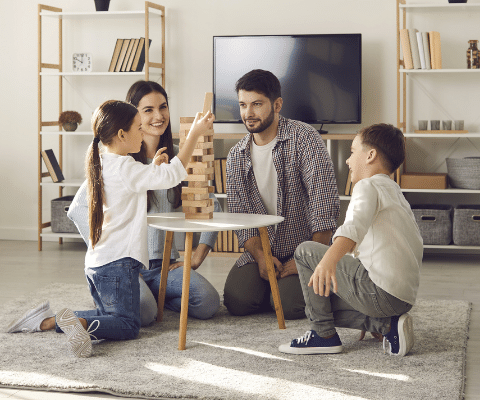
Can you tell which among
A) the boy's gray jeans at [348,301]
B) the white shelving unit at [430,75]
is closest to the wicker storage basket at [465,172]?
the white shelving unit at [430,75]

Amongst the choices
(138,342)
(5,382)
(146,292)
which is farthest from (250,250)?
(5,382)

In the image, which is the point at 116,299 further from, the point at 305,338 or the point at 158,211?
the point at 305,338

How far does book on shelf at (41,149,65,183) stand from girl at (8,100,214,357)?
7.22 feet

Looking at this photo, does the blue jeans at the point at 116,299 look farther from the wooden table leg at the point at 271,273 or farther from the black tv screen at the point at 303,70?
the black tv screen at the point at 303,70

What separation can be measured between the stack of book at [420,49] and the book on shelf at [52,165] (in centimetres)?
231

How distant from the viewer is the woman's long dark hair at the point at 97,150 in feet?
7.44

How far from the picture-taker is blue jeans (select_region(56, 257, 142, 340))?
2291 mm

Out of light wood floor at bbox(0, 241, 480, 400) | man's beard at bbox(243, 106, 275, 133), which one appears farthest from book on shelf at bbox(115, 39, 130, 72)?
man's beard at bbox(243, 106, 275, 133)

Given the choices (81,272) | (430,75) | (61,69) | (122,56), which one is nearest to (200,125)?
(81,272)

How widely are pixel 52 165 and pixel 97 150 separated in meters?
2.28

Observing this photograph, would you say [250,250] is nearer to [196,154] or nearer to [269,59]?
[196,154]

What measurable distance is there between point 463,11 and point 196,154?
2437mm

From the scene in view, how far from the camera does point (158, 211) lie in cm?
276

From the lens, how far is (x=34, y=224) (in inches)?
189
